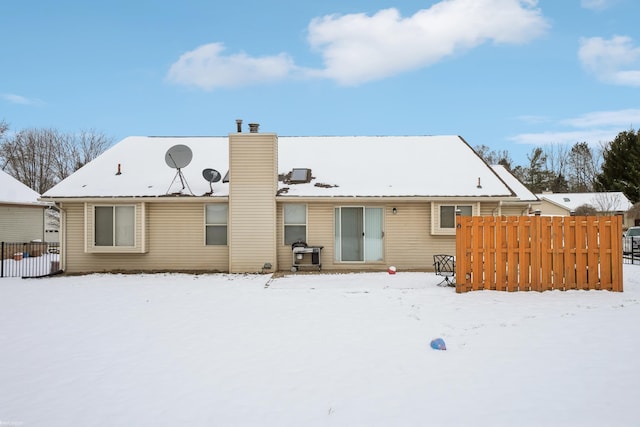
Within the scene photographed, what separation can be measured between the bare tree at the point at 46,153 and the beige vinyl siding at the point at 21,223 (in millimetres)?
16862

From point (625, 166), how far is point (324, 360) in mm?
53490

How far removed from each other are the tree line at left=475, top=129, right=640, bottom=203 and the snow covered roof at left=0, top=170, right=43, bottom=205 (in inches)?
1832

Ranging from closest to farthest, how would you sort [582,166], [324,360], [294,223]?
[324,360] < [294,223] < [582,166]

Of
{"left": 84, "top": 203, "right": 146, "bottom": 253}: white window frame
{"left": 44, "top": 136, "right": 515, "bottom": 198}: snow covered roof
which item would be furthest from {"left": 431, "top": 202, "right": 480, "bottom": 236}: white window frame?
{"left": 84, "top": 203, "right": 146, "bottom": 253}: white window frame

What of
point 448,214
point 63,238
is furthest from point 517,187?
point 63,238

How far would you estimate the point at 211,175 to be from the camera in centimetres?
1464

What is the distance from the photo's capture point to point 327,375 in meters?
4.88

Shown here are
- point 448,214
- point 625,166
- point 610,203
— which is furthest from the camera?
point 625,166

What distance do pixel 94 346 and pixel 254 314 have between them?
9.00ft

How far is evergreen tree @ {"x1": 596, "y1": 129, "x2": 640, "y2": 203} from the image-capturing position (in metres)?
45.3

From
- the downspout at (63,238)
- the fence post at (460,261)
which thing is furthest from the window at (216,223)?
the fence post at (460,261)

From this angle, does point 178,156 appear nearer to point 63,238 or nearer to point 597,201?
point 63,238

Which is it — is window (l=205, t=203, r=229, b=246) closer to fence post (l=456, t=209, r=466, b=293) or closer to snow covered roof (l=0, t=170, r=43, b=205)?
fence post (l=456, t=209, r=466, b=293)

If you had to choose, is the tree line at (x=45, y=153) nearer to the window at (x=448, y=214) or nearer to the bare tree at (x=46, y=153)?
the bare tree at (x=46, y=153)
